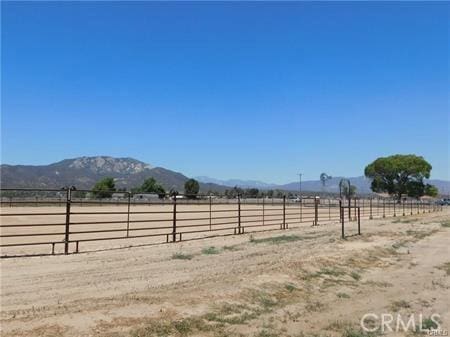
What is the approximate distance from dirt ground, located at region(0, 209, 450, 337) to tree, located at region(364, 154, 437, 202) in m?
128

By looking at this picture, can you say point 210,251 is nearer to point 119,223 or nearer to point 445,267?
point 445,267

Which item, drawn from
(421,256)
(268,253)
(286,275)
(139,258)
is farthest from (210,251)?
(421,256)

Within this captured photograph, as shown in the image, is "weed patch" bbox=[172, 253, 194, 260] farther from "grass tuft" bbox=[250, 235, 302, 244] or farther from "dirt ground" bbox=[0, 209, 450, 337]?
"grass tuft" bbox=[250, 235, 302, 244]

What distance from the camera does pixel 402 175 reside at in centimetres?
14038

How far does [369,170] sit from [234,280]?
14449 centimetres

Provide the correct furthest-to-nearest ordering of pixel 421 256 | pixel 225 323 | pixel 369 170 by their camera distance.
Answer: pixel 369 170, pixel 421 256, pixel 225 323

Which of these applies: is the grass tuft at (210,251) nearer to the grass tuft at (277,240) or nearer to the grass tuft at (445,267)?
the grass tuft at (277,240)

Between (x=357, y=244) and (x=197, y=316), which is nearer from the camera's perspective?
(x=197, y=316)

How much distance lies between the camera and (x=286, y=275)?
12.1m

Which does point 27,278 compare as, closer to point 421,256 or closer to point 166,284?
point 166,284

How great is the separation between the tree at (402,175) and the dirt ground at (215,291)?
420 feet

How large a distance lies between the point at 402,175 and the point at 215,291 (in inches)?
5481


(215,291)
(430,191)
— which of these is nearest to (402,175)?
(430,191)

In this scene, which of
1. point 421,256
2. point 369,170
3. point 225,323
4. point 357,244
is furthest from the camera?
point 369,170
